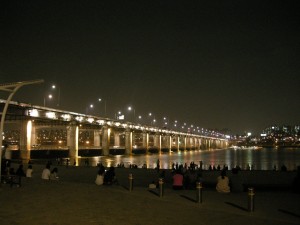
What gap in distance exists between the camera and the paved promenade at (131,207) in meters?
11.0

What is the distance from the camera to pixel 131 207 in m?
12.9

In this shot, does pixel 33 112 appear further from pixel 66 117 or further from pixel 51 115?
pixel 66 117

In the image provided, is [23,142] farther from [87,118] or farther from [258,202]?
[258,202]

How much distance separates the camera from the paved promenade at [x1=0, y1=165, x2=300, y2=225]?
11.0 metres

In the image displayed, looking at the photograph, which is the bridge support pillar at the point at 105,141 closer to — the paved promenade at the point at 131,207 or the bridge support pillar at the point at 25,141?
the bridge support pillar at the point at 25,141

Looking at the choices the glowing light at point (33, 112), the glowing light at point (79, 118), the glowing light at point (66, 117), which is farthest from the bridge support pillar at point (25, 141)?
the glowing light at point (79, 118)

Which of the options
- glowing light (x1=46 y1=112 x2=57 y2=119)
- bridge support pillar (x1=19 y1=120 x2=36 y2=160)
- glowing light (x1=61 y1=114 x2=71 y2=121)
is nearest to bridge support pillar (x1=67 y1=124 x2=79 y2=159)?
glowing light (x1=61 y1=114 x2=71 y2=121)

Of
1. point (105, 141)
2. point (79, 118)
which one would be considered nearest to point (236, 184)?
point (79, 118)

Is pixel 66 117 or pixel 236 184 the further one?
pixel 66 117

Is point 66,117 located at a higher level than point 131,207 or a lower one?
higher

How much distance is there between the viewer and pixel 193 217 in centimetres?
1151

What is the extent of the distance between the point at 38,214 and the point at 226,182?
9382 mm

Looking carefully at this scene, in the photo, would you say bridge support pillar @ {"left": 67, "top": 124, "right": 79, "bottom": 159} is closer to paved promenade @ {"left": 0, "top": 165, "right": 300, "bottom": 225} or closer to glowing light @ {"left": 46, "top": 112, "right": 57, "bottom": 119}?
glowing light @ {"left": 46, "top": 112, "right": 57, "bottom": 119}

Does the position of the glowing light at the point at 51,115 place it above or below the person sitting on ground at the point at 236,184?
above
